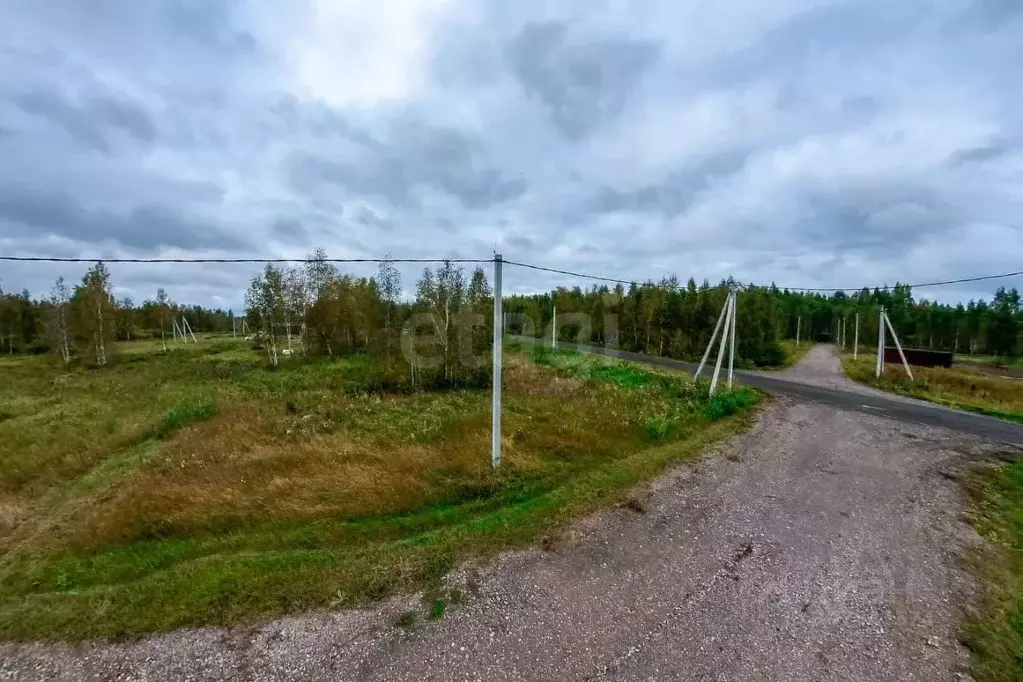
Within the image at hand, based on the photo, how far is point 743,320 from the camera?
3212cm

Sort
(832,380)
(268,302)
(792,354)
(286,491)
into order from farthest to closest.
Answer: (792,354), (268,302), (832,380), (286,491)

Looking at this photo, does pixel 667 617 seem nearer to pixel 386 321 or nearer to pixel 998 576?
pixel 998 576

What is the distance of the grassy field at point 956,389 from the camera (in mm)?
15982

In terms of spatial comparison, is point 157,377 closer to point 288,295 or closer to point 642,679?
point 288,295

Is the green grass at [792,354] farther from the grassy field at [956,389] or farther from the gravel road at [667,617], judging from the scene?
the gravel road at [667,617]

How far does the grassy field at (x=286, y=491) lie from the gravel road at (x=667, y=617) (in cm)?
41

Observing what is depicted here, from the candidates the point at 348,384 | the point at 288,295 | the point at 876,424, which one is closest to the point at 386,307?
the point at 348,384

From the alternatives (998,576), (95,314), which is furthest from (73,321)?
(998,576)

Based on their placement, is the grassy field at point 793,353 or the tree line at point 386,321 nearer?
the tree line at point 386,321

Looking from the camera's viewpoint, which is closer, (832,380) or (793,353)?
(832,380)

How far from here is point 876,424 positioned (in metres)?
12.1

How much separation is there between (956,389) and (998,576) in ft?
70.2

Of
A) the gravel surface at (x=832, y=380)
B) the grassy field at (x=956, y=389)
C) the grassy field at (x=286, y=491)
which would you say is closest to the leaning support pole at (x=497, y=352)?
the grassy field at (x=286, y=491)

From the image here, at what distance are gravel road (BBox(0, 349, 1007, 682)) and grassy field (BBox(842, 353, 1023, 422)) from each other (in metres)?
13.4
